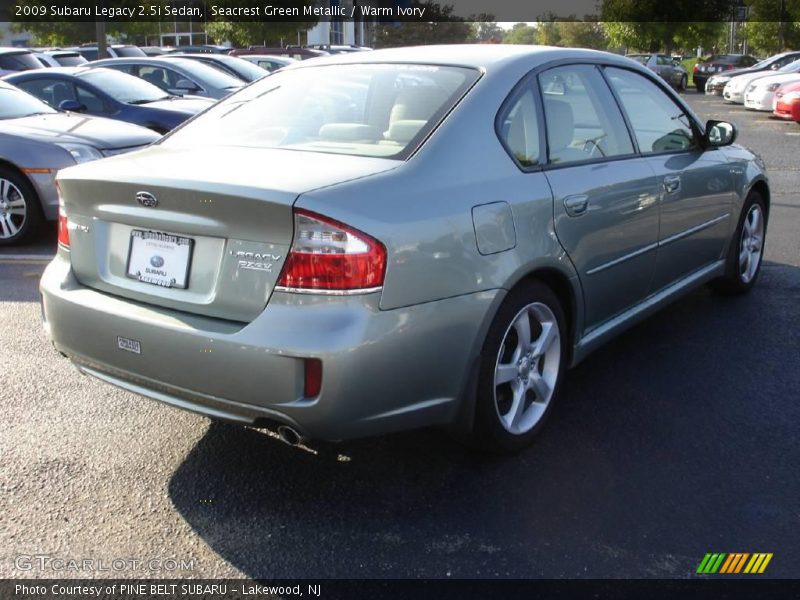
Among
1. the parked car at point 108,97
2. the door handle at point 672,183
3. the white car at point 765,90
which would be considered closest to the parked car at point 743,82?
the white car at point 765,90

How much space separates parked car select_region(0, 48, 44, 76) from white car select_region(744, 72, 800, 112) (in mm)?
16849

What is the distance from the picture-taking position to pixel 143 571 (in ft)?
9.27

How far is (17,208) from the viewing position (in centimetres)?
742

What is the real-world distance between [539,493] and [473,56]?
1.90 m

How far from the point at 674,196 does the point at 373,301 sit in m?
2.32

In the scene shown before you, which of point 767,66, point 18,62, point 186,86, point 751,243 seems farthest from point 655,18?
point 751,243

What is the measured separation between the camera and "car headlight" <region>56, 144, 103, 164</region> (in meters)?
7.39

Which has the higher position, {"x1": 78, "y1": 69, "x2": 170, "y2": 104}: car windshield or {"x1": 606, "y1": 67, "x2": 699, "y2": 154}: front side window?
{"x1": 606, "y1": 67, "x2": 699, "y2": 154}: front side window

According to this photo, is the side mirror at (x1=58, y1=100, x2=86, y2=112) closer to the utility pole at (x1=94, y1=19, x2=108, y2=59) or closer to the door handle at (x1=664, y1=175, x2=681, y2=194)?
the door handle at (x1=664, y1=175, x2=681, y2=194)

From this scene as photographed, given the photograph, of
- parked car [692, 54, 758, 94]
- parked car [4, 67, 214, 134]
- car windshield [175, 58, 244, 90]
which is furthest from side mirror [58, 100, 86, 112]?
parked car [692, 54, 758, 94]

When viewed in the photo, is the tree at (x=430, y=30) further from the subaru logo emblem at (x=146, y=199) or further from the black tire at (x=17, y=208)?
the subaru logo emblem at (x=146, y=199)

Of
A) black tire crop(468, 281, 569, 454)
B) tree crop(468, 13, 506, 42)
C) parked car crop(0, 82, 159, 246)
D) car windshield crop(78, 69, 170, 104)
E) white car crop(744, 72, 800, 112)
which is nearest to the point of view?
black tire crop(468, 281, 569, 454)

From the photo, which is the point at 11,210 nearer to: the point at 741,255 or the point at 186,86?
the point at 741,255

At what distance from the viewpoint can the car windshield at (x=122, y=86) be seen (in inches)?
430
